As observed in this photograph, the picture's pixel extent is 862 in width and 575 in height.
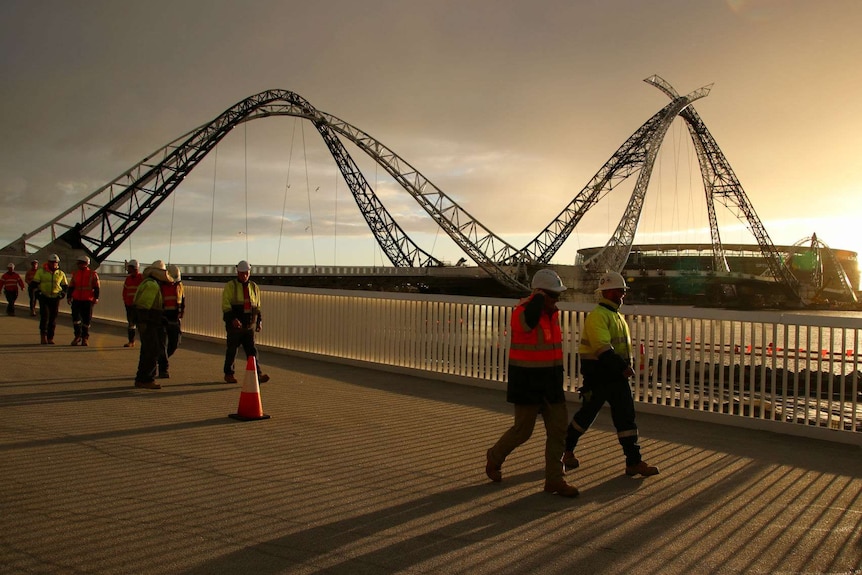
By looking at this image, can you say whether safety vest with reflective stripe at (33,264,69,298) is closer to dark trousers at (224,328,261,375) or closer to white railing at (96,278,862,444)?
white railing at (96,278,862,444)

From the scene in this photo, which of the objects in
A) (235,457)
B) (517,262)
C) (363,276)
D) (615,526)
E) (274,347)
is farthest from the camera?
(517,262)

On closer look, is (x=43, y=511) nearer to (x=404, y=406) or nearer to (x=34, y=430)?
(x=34, y=430)

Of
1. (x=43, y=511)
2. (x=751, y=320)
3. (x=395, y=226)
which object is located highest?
(x=395, y=226)

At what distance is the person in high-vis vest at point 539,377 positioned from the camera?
557 cm

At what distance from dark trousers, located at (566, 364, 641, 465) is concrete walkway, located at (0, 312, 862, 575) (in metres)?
0.28

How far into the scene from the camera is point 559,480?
5.49 meters

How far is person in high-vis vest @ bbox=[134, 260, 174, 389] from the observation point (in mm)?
10156

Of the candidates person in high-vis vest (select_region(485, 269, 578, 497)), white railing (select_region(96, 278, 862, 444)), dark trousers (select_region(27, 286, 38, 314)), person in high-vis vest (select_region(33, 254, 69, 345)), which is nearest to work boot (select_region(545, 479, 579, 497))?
person in high-vis vest (select_region(485, 269, 578, 497))

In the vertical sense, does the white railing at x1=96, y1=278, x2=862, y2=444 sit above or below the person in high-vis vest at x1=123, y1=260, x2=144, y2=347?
below

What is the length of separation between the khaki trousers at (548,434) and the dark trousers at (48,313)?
42.0ft

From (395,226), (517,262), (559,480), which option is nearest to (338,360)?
(559,480)

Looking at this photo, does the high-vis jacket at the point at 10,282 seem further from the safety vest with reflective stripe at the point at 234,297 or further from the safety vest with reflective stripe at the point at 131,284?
the safety vest with reflective stripe at the point at 234,297

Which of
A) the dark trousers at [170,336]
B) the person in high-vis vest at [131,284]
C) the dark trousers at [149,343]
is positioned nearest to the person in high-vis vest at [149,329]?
the dark trousers at [149,343]

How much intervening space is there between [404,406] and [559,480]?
4060mm
